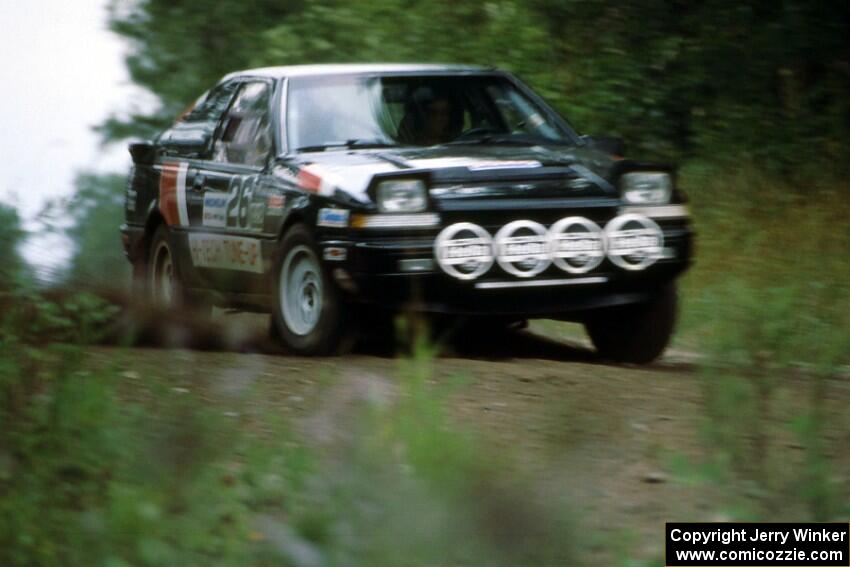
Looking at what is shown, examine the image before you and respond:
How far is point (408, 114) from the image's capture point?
8.95 meters

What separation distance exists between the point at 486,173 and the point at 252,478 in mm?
3224

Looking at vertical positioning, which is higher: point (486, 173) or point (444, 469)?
point (486, 173)

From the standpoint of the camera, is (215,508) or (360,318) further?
(360,318)

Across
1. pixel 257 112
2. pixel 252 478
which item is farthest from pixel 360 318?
pixel 252 478

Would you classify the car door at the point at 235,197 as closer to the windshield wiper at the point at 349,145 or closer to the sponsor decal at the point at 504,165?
the windshield wiper at the point at 349,145

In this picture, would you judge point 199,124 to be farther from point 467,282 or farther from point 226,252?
point 467,282

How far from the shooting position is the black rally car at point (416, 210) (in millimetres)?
7703

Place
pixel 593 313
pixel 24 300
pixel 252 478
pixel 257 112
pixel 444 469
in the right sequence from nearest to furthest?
pixel 444 469 < pixel 252 478 < pixel 24 300 < pixel 593 313 < pixel 257 112

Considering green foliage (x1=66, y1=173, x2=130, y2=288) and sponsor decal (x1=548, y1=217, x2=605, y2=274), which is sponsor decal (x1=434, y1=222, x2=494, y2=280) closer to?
sponsor decal (x1=548, y1=217, x2=605, y2=274)

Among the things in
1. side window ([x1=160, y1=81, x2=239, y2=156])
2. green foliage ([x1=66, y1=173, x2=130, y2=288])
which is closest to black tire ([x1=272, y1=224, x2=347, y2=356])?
green foliage ([x1=66, y1=173, x2=130, y2=288])

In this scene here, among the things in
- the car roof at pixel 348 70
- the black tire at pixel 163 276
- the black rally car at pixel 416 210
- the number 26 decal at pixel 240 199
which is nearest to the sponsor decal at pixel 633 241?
the black rally car at pixel 416 210

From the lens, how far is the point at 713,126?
14.8 metres

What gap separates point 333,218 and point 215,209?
5.24ft

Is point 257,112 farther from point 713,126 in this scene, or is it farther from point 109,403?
point 713,126
